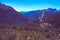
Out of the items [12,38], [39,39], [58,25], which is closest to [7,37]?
[12,38]

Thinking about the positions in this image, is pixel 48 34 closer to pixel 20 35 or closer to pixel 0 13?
pixel 20 35

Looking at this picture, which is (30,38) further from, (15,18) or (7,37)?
(15,18)

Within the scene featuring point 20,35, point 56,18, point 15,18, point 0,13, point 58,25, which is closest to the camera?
point 20,35

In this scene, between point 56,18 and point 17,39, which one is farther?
point 56,18

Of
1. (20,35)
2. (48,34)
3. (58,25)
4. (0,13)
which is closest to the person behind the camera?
(20,35)

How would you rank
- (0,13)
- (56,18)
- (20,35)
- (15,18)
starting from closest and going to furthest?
(20,35) < (56,18) < (0,13) < (15,18)

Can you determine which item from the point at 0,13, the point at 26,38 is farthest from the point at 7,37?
the point at 0,13

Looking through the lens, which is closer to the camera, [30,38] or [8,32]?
[30,38]

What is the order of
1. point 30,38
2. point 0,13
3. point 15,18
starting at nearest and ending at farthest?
point 30,38, point 0,13, point 15,18
